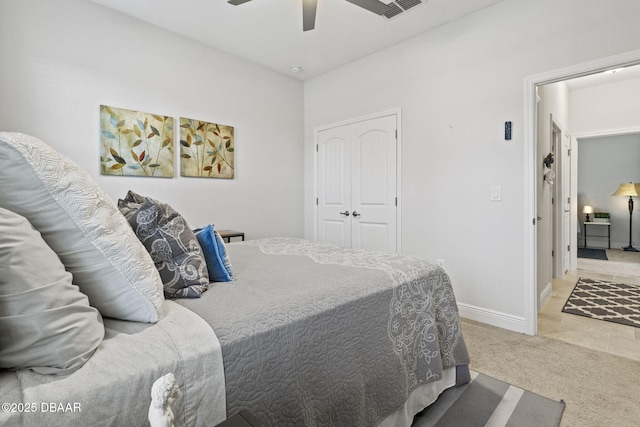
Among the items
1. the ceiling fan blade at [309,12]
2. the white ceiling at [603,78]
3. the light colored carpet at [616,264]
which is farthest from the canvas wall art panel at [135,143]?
the light colored carpet at [616,264]

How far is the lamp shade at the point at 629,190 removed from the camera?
19.6 feet

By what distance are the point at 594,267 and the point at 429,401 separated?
4911 millimetres

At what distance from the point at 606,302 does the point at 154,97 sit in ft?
16.4

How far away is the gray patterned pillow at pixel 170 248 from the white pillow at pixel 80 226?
206mm

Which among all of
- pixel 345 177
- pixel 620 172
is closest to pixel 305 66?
pixel 345 177

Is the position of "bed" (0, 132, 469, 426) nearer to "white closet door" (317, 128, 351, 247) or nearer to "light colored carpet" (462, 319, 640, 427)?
"light colored carpet" (462, 319, 640, 427)

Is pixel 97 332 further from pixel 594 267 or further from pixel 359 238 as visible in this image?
pixel 594 267

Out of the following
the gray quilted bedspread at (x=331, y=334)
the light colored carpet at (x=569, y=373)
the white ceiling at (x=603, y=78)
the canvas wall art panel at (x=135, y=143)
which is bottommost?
the light colored carpet at (x=569, y=373)

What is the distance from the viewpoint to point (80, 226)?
0.83 metres

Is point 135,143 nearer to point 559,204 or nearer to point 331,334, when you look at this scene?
point 331,334

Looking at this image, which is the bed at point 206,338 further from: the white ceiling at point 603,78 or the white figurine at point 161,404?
the white ceiling at point 603,78

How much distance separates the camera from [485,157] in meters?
2.85

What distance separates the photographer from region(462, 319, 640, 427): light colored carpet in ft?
5.38

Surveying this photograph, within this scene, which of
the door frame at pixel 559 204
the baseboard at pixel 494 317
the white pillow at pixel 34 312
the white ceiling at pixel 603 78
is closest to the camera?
the white pillow at pixel 34 312
